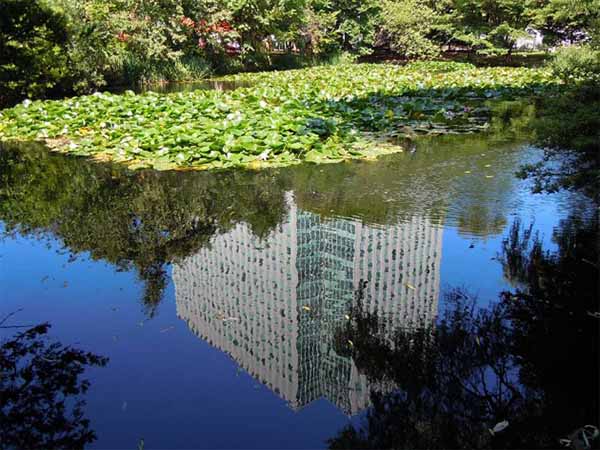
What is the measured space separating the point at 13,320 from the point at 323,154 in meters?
3.87

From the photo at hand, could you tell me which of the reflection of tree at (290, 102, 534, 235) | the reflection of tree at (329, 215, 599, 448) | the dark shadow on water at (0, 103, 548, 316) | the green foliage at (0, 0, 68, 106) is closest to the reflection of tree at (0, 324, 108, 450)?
the dark shadow on water at (0, 103, 548, 316)

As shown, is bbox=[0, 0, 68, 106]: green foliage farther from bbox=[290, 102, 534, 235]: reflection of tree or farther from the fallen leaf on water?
the fallen leaf on water

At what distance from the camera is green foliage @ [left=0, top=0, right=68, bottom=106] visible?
35.0ft

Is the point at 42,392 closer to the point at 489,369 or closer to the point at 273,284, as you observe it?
the point at 273,284

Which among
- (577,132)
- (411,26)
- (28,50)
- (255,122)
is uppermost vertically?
(411,26)

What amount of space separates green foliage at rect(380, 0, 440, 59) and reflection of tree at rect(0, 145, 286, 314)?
59.5 ft

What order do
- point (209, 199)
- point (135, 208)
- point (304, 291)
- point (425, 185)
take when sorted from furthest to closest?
point (425, 185) < point (209, 199) < point (135, 208) < point (304, 291)

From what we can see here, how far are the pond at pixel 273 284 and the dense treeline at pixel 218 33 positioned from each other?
185 inches

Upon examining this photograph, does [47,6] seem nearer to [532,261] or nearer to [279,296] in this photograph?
[279,296]

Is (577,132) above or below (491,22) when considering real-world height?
below

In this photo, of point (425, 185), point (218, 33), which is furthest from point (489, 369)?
point (218, 33)

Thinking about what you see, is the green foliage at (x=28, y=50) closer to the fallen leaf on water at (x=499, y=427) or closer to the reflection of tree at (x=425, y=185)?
the reflection of tree at (x=425, y=185)

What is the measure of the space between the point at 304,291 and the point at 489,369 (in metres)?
1.29

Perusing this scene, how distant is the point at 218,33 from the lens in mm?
18062
